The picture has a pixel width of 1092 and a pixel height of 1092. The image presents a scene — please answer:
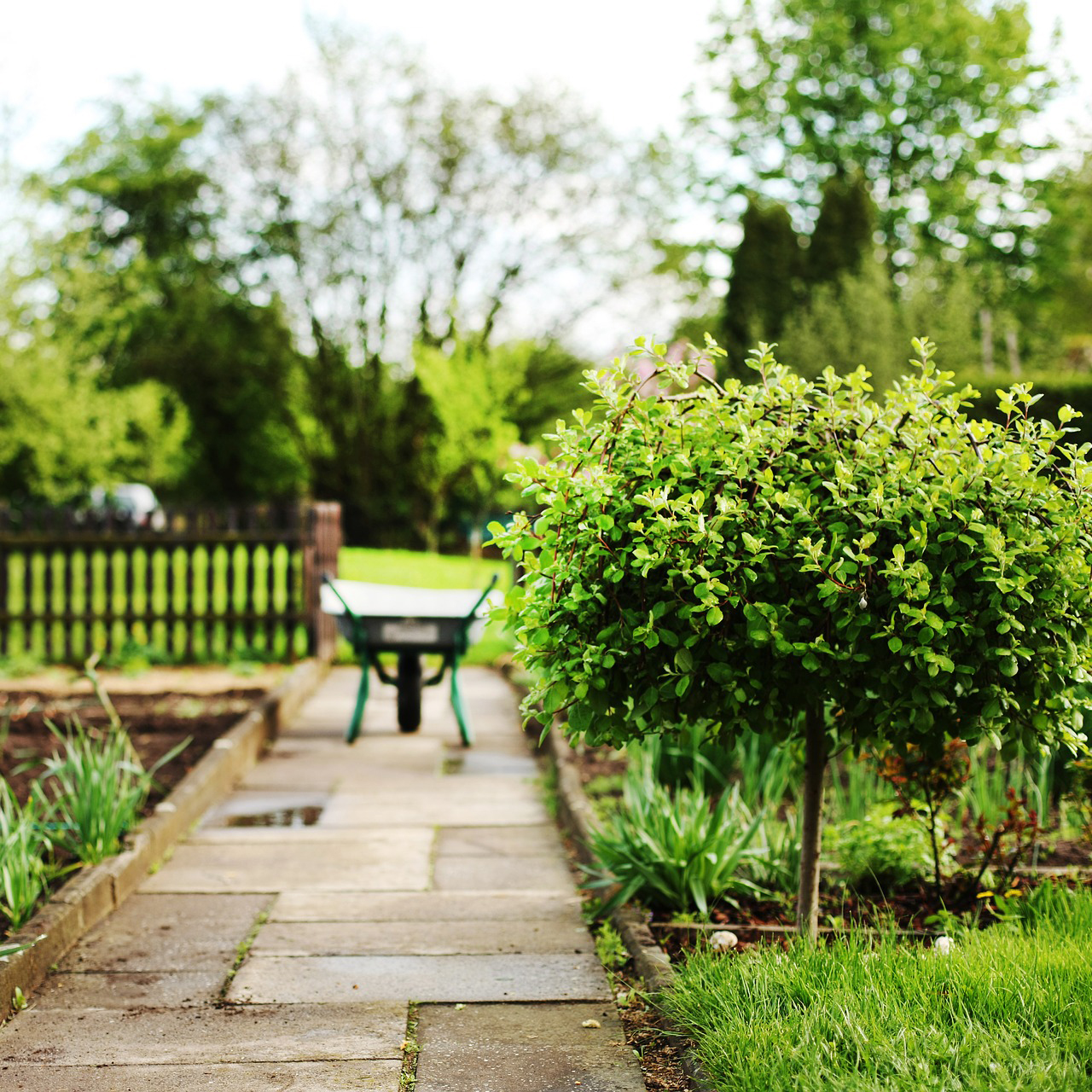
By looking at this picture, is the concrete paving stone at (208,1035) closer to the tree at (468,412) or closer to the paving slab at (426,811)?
the paving slab at (426,811)

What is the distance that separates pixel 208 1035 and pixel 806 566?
1.91 m

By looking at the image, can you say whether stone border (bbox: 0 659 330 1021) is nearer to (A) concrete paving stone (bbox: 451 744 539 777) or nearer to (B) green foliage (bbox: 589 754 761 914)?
(A) concrete paving stone (bbox: 451 744 539 777)

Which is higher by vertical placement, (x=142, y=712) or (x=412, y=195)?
(x=412, y=195)

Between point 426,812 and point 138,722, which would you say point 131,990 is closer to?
point 426,812

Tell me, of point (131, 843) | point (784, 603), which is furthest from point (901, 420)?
point (131, 843)

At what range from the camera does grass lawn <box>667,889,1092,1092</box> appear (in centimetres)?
223

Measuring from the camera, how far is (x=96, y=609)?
32.3ft

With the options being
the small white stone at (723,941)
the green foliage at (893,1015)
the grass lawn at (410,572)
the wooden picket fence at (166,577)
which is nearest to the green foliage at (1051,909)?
the green foliage at (893,1015)

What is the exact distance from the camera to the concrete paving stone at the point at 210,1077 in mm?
2576

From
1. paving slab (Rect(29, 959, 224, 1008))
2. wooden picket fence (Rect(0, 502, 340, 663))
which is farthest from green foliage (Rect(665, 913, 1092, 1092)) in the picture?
wooden picket fence (Rect(0, 502, 340, 663))

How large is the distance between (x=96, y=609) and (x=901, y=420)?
835 cm

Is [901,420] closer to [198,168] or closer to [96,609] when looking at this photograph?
[96,609]

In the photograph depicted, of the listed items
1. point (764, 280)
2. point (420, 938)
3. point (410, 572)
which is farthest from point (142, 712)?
point (764, 280)

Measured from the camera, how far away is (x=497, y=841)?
4910 mm
